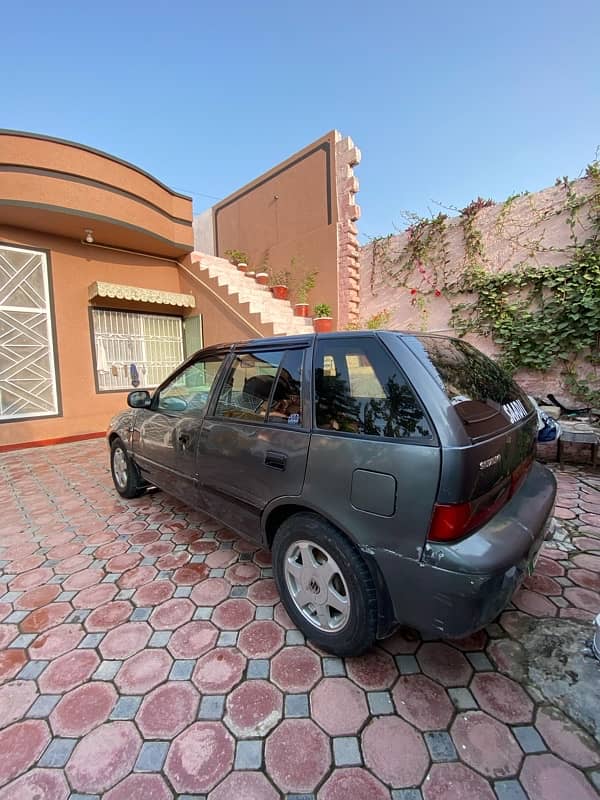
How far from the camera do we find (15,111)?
5.93 meters

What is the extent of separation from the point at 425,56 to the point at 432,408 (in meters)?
6.92

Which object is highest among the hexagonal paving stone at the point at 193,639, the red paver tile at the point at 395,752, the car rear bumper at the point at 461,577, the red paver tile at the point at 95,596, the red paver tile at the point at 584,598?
the car rear bumper at the point at 461,577

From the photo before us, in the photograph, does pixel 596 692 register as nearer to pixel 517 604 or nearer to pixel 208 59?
pixel 517 604

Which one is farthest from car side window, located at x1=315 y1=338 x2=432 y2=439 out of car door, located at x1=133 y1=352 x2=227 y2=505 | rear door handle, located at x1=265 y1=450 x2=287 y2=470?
car door, located at x1=133 y1=352 x2=227 y2=505

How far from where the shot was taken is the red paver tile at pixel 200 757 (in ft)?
4.17

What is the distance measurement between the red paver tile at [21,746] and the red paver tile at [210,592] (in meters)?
0.88

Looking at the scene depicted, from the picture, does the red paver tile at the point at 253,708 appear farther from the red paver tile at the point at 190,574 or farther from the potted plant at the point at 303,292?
the potted plant at the point at 303,292

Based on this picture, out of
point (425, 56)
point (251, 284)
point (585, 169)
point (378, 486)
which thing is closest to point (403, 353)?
point (378, 486)

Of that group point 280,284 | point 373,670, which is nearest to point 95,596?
point 373,670

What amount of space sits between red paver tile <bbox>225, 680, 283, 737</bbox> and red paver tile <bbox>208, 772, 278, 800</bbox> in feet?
0.48

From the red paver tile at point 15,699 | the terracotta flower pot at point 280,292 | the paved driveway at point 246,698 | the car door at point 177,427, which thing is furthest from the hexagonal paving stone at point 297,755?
the terracotta flower pot at point 280,292

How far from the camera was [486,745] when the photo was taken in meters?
1.37

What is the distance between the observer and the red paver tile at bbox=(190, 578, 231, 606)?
2.24 m

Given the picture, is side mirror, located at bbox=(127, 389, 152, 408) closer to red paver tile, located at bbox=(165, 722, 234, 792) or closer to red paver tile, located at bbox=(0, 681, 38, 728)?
red paver tile, located at bbox=(0, 681, 38, 728)
